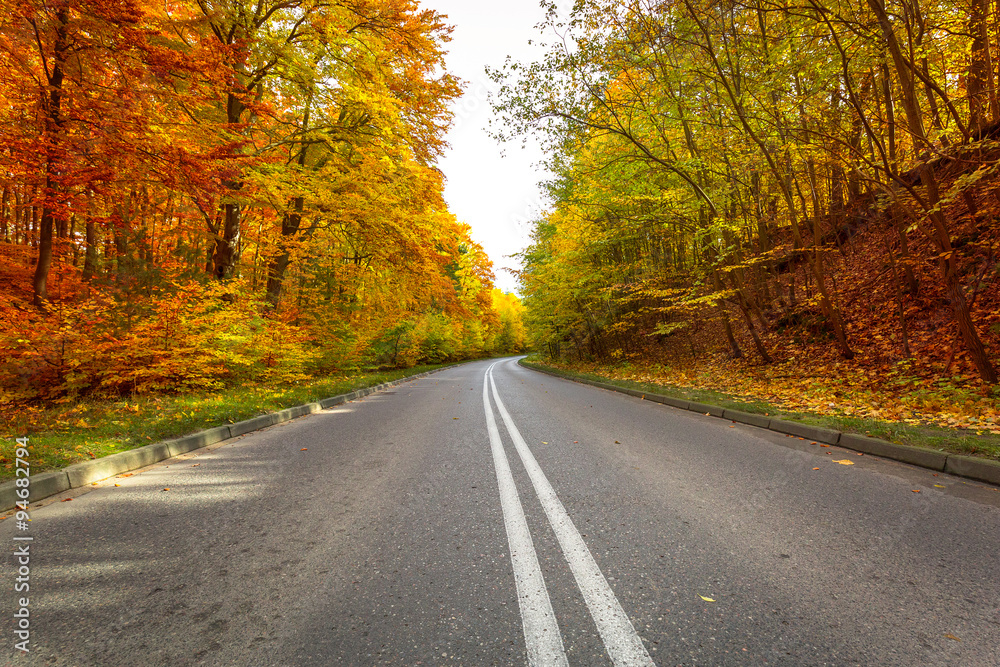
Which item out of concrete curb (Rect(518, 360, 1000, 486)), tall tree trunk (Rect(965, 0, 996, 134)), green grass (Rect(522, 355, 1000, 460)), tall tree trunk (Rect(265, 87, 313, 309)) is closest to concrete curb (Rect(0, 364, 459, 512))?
tall tree trunk (Rect(265, 87, 313, 309))

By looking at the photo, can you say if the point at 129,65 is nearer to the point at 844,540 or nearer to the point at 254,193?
the point at 254,193

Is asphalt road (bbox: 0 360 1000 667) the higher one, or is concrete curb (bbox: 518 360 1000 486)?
asphalt road (bbox: 0 360 1000 667)

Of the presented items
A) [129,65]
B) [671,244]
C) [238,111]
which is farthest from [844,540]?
[671,244]

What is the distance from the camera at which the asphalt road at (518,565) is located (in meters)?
→ 1.74

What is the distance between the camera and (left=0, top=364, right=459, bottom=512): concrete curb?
3.47 metres

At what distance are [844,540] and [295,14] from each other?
570 inches

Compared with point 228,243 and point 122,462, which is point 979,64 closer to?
point 122,462

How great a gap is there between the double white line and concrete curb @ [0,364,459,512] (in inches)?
159

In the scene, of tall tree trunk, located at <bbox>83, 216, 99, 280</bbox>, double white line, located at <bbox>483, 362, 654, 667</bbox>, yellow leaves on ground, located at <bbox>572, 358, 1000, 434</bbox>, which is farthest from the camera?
tall tree trunk, located at <bbox>83, 216, 99, 280</bbox>

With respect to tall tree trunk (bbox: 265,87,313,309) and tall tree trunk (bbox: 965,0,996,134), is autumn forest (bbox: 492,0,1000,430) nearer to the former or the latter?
tall tree trunk (bbox: 965,0,996,134)

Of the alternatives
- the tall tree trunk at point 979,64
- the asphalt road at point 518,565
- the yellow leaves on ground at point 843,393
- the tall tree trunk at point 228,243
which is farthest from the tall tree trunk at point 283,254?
the tall tree trunk at point 979,64

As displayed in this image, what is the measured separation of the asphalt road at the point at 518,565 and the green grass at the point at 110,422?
729 millimetres

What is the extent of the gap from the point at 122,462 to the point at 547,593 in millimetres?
4836

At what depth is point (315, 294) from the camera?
13.6 m
